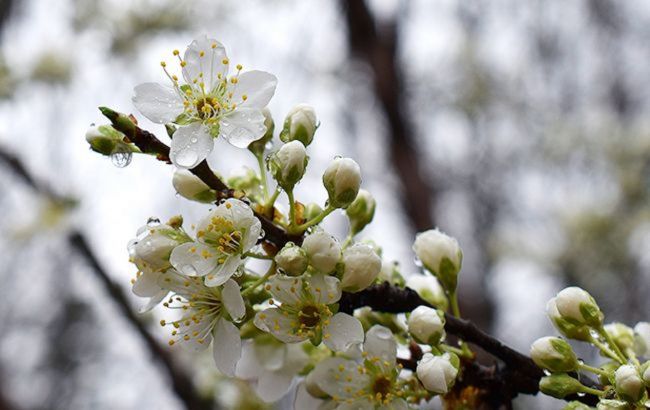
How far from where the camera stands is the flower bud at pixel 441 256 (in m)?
1.52

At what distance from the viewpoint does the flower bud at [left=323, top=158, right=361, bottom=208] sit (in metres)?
1.31

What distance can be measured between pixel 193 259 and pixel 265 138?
366 mm

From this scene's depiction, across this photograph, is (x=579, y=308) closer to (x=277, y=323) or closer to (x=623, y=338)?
(x=623, y=338)

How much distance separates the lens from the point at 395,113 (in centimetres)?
507

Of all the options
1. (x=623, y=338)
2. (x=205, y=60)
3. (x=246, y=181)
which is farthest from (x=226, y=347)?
(x=623, y=338)

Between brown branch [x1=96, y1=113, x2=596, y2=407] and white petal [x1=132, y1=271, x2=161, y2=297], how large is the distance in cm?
22

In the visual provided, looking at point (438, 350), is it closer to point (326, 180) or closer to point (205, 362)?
point (326, 180)

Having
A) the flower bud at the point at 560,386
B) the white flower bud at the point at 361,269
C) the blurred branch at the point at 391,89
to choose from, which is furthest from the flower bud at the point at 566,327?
the blurred branch at the point at 391,89

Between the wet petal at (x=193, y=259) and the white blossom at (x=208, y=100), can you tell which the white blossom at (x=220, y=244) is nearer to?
the wet petal at (x=193, y=259)

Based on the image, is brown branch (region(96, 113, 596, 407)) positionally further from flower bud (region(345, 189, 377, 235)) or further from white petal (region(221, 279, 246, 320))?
flower bud (region(345, 189, 377, 235))

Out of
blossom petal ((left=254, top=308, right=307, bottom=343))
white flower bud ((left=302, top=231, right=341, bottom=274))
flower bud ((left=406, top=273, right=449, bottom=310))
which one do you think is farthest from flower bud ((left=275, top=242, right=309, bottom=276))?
flower bud ((left=406, top=273, right=449, bottom=310))

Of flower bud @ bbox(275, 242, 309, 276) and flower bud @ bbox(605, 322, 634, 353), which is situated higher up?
flower bud @ bbox(605, 322, 634, 353)

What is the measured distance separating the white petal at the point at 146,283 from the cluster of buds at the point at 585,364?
74 centimetres

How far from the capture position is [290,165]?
1271 mm
